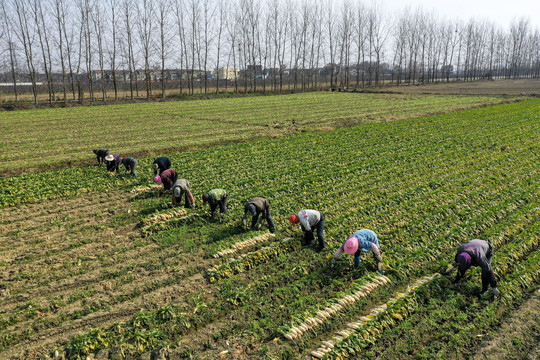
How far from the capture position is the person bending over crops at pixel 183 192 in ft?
44.8

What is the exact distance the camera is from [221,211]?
1320 centimetres

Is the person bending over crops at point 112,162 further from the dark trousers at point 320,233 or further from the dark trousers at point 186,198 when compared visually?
the dark trousers at point 320,233

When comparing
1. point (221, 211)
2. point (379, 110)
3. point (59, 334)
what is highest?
point (379, 110)

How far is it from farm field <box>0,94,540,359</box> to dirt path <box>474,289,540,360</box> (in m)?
0.15

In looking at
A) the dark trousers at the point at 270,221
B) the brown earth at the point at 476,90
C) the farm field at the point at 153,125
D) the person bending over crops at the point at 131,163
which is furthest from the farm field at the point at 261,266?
the brown earth at the point at 476,90

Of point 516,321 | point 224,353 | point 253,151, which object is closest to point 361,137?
point 253,151

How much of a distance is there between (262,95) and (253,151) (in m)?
47.9

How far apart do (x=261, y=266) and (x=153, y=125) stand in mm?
28276

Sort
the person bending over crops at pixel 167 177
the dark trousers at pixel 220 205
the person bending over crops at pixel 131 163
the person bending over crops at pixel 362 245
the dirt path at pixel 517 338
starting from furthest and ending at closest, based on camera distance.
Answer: the person bending over crops at pixel 131 163
the person bending over crops at pixel 167 177
the dark trousers at pixel 220 205
the person bending over crops at pixel 362 245
the dirt path at pixel 517 338

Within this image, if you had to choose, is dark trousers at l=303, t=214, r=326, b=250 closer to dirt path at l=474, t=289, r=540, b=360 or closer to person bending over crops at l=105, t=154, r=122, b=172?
dirt path at l=474, t=289, r=540, b=360

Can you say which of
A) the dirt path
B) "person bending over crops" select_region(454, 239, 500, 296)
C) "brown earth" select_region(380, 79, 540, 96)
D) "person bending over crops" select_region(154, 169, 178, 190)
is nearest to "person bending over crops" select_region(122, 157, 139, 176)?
"person bending over crops" select_region(154, 169, 178, 190)

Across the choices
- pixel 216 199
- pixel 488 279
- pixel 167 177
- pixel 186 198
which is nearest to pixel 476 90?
pixel 167 177

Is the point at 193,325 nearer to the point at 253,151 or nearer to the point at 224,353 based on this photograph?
the point at 224,353

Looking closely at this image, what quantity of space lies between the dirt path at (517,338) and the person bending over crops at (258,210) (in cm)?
664
